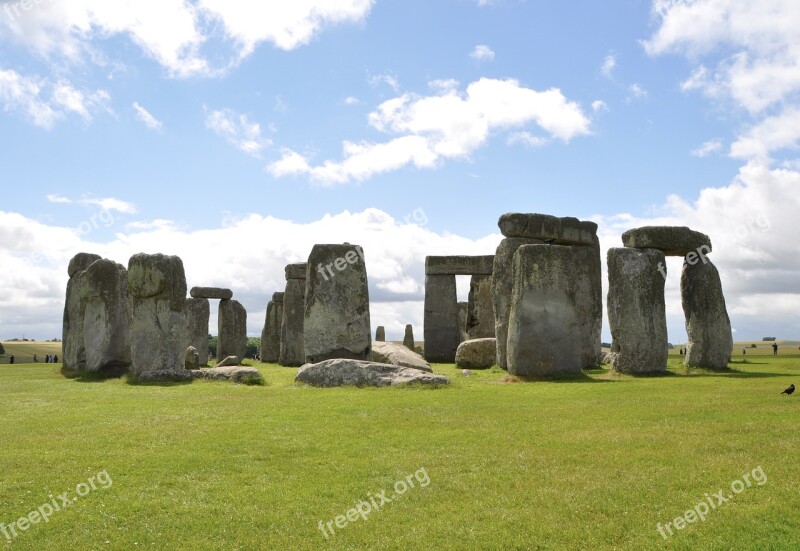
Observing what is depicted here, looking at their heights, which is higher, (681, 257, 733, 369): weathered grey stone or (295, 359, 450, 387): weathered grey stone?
(681, 257, 733, 369): weathered grey stone

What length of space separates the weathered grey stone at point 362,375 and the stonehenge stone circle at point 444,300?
44.2ft

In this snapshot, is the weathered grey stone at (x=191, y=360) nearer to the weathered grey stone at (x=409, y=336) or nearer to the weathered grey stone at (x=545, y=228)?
the weathered grey stone at (x=545, y=228)

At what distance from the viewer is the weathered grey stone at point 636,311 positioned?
18516 mm

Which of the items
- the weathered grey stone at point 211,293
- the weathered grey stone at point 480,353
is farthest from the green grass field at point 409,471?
the weathered grey stone at point 211,293

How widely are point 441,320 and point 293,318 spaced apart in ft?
21.0

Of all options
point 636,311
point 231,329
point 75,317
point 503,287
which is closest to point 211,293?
point 231,329

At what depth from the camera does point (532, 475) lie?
7691mm

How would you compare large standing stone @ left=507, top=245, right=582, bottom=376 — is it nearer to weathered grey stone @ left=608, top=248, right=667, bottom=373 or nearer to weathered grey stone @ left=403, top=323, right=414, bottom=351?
weathered grey stone @ left=608, top=248, right=667, bottom=373

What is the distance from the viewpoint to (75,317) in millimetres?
24062

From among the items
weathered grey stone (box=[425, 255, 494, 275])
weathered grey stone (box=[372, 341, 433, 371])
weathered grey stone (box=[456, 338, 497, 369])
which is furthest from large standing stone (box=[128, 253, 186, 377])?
weathered grey stone (box=[425, 255, 494, 275])

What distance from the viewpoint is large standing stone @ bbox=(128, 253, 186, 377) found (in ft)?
61.1

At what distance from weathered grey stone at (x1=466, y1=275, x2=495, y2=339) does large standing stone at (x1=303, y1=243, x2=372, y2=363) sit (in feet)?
36.7

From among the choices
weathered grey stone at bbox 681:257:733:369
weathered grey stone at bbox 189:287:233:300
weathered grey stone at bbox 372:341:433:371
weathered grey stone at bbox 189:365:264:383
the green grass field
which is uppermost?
weathered grey stone at bbox 189:287:233:300

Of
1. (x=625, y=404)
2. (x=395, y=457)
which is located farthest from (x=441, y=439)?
(x=625, y=404)
